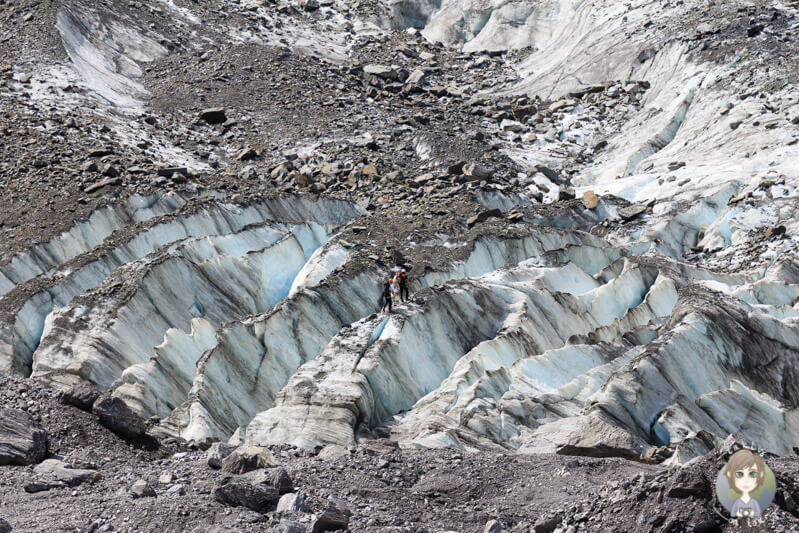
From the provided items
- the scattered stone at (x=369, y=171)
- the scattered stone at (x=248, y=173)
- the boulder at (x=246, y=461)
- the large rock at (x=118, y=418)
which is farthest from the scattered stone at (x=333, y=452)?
the scattered stone at (x=248, y=173)

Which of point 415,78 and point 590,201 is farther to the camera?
point 415,78

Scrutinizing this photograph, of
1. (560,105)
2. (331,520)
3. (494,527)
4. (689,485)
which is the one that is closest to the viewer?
(689,485)

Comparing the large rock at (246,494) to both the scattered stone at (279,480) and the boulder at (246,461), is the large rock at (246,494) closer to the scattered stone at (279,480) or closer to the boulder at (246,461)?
the scattered stone at (279,480)

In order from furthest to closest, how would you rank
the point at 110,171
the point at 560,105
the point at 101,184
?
the point at 560,105 → the point at 110,171 → the point at 101,184

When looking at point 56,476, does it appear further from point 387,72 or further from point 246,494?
point 387,72

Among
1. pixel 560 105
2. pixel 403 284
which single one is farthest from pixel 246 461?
pixel 560 105

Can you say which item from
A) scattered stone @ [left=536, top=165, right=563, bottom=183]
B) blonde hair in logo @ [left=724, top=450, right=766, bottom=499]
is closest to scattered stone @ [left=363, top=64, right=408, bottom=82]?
scattered stone @ [left=536, top=165, right=563, bottom=183]

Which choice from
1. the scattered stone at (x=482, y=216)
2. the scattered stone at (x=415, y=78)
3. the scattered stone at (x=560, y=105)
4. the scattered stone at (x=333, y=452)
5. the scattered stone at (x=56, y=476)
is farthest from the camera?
the scattered stone at (x=415, y=78)

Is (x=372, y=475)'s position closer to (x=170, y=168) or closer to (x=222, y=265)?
(x=222, y=265)
